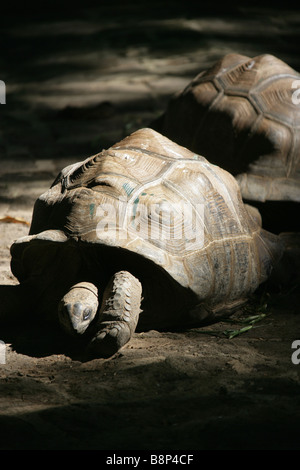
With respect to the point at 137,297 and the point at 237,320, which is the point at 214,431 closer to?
the point at 137,297

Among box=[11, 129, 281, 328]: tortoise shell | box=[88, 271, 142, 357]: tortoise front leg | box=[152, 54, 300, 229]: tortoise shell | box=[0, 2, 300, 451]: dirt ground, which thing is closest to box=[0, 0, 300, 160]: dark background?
box=[0, 2, 300, 451]: dirt ground

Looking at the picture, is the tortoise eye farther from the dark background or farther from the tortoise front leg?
the dark background

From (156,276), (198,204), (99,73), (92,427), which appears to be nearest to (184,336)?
(156,276)

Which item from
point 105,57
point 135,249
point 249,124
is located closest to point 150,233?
point 135,249

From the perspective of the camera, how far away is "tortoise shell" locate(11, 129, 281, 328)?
2812mm

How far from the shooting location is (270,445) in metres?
2.01

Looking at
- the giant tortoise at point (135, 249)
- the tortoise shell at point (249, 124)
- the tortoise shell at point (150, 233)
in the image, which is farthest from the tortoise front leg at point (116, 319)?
the tortoise shell at point (249, 124)

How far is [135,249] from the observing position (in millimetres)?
2721

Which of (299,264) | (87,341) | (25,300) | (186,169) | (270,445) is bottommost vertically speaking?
(270,445)

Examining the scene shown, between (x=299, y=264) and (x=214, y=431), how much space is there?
1.60 m

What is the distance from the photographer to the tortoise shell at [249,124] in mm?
4016

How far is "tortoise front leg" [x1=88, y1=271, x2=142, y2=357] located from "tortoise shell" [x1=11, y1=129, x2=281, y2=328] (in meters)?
0.15

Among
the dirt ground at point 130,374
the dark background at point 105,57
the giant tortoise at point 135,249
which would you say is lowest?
the dirt ground at point 130,374

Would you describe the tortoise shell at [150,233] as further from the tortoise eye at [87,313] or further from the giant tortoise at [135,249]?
the tortoise eye at [87,313]
